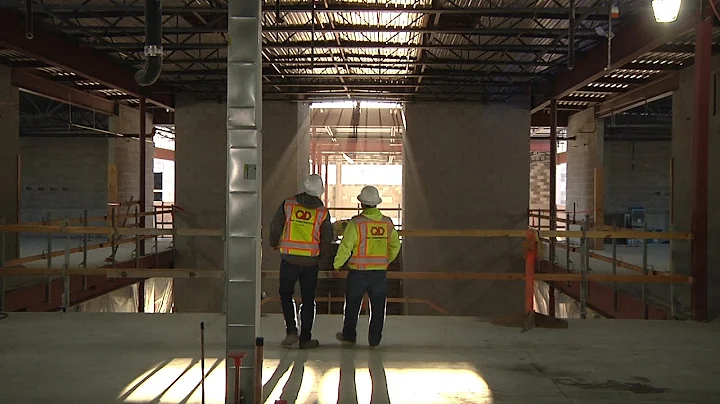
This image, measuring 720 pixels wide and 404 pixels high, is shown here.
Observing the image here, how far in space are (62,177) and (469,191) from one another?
17.3 m

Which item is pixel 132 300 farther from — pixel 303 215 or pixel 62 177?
pixel 303 215

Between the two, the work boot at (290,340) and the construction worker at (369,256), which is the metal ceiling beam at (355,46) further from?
the work boot at (290,340)

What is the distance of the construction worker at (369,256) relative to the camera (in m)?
6.49

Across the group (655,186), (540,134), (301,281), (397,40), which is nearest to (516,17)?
(397,40)

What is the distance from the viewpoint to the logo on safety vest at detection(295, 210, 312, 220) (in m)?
6.51

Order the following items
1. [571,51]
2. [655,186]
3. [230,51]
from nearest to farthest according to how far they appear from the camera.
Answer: [230,51] → [571,51] → [655,186]

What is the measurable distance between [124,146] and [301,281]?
20.2 m

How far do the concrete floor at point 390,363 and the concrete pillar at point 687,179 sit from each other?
3.26 m

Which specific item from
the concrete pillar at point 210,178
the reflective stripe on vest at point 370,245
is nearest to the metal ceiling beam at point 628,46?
the reflective stripe on vest at point 370,245

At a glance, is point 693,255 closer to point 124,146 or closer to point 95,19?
point 95,19

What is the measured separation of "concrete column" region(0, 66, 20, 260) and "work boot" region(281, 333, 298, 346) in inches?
438

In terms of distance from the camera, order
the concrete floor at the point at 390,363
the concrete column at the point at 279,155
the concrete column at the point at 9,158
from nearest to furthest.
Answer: the concrete floor at the point at 390,363 < the concrete column at the point at 9,158 < the concrete column at the point at 279,155

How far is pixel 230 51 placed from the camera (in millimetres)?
4785

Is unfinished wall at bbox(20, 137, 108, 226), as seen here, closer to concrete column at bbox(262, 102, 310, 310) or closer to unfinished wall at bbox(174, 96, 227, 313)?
unfinished wall at bbox(174, 96, 227, 313)
